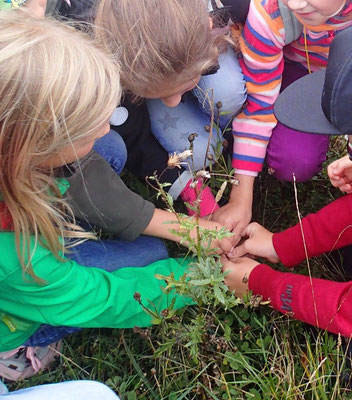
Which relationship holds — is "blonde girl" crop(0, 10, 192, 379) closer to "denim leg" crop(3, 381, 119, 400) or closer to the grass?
the grass

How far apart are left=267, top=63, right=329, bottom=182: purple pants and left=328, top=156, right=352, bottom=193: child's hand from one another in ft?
0.99

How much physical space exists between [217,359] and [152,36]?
3.74ft

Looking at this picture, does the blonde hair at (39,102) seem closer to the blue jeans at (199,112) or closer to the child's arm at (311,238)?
the blue jeans at (199,112)

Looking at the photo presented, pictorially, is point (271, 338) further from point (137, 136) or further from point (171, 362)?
point (137, 136)

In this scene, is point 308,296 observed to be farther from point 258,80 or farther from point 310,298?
point 258,80

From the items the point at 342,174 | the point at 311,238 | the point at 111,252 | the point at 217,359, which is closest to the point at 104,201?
the point at 111,252

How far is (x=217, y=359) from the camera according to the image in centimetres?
192

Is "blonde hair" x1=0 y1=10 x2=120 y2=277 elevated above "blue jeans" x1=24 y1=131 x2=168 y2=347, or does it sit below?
above

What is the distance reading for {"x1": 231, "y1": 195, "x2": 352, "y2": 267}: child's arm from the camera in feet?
7.02

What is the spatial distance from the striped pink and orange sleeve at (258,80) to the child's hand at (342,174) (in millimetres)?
405

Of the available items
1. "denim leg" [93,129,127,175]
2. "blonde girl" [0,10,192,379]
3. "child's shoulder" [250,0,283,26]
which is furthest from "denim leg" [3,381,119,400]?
"child's shoulder" [250,0,283,26]

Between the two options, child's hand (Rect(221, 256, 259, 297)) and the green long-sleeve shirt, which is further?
child's hand (Rect(221, 256, 259, 297))

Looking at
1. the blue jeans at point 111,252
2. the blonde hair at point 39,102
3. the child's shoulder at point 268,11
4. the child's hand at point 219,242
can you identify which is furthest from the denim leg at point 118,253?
the child's shoulder at point 268,11

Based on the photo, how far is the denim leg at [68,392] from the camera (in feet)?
5.05
